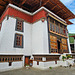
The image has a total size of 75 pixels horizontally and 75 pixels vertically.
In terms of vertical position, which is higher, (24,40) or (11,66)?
(24,40)

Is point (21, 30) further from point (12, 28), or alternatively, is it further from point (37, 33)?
point (37, 33)

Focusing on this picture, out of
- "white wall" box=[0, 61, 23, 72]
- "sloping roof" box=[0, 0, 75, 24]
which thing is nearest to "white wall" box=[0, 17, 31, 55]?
"white wall" box=[0, 61, 23, 72]

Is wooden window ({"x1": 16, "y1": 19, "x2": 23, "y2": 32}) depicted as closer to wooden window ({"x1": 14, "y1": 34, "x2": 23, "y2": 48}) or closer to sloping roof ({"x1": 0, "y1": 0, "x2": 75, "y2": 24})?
wooden window ({"x1": 14, "y1": 34, "x2": 23, "y2": 48})

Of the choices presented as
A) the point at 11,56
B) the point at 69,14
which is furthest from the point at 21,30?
the point at 69,14

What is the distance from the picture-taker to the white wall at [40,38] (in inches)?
345

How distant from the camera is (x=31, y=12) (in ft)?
39.1

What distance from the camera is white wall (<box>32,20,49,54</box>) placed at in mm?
8775

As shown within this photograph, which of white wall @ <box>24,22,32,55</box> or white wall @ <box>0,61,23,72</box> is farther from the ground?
white wall @ <box>24,22,32,55</box>

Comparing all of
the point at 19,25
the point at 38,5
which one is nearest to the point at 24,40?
the point at 19,25

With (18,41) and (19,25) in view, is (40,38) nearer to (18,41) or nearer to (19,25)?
(18,41)

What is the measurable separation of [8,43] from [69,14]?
39.3ft

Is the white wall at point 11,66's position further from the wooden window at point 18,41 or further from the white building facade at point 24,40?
the wooden window at point 18,41

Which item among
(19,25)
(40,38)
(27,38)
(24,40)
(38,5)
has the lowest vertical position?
(24,40)

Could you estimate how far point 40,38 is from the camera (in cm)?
910
